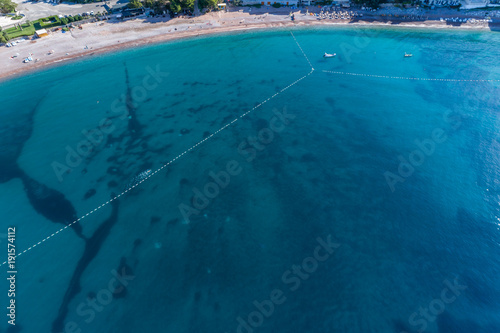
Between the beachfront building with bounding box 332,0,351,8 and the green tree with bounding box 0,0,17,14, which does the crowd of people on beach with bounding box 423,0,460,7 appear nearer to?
the beachfront building with bounding box 332,0,351,8

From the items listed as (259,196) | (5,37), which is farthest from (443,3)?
(5,37)

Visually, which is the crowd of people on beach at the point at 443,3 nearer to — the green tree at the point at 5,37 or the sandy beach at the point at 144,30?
the sandy beach at the point at 144,30

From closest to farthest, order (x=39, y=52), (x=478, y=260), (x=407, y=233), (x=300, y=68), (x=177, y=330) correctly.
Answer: (x=177, y=330), (x=478, y=260), (x=407, y=233), (x=300, y=68), (x=39, y=52)

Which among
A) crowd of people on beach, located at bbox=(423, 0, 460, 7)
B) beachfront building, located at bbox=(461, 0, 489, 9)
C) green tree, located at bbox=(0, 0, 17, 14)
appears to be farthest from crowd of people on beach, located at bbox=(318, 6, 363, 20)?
green tree, located at bbox=(0, 0, 17, 14)

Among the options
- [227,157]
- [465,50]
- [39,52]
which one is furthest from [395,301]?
[39,52]

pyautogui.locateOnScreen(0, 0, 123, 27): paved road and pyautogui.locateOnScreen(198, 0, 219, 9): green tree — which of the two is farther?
pyautogui.locateOnScreen(0, 0, 123, 27): paved road

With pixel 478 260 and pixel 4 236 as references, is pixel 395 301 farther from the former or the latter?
pixel 4 236
